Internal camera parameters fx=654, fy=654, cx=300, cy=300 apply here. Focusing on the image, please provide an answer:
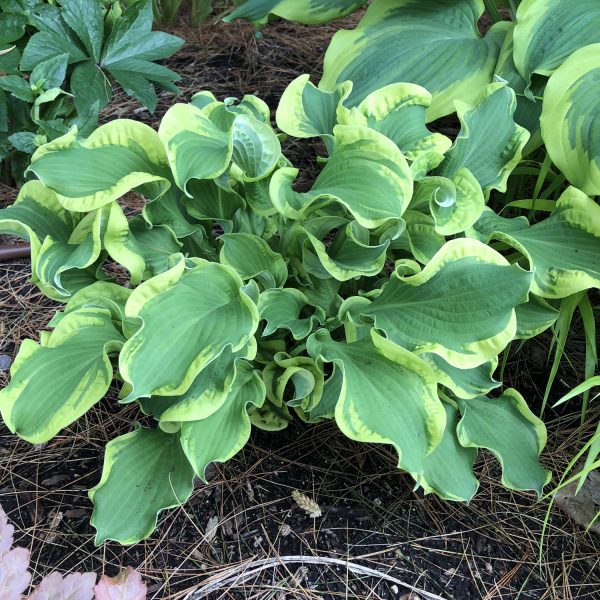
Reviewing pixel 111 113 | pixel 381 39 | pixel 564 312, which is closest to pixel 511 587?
pixel 564 312

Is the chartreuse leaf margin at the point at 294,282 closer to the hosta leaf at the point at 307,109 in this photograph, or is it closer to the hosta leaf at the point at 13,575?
the hosta leaf at the point at 307,109

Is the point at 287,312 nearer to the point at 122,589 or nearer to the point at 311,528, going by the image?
the point at 311,528

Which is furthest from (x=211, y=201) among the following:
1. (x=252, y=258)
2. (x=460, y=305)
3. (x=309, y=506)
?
(x=309, y=506)

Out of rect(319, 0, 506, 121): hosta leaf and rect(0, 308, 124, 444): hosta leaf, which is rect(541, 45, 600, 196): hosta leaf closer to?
rect(319, 0, 506, 121): hosta leaf

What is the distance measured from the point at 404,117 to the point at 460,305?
395 mm

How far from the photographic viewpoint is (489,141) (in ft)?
3.87

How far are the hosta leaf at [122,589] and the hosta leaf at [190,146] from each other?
0.56m

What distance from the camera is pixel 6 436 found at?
1253 millimetres

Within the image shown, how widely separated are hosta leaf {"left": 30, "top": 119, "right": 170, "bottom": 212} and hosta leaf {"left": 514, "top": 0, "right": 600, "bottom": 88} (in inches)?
32.1

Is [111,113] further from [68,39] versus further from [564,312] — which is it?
[564,312]

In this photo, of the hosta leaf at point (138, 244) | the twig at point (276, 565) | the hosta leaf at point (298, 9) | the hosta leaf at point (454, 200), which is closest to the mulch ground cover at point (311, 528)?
the twig at point (276, 565)

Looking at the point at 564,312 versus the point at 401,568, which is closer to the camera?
the point at 401,568

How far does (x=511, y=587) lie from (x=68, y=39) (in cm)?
152

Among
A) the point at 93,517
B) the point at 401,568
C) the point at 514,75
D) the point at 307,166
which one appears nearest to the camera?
the point at 93,517
